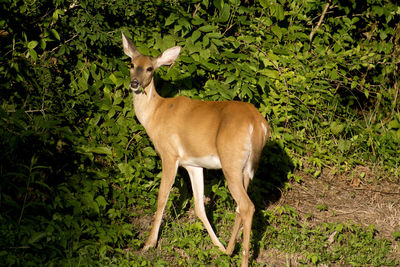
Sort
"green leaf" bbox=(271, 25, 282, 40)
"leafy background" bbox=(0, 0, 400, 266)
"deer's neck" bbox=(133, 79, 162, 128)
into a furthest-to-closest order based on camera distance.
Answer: "green leaf" bbox=(271, 25, 282, 40) < "deer's neck" bbox=(133, 79, 162, 128) < "leafy background" bbox=(0, 0, 400, 266)

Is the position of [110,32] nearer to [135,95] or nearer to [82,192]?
[135,95]

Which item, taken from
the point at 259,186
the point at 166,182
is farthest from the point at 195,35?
the point at 259,186

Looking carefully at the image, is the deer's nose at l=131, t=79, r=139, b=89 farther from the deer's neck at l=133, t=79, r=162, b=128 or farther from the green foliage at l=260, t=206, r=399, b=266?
the green foliage at l=260, t=206, r=399, b=266

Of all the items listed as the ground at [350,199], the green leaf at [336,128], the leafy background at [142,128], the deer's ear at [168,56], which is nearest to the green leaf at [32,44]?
the leafy background at [142,128]

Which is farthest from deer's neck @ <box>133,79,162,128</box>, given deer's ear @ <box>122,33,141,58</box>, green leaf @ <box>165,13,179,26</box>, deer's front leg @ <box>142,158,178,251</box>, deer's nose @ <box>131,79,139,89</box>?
green leaf @ <box>165,13,179,26</box>

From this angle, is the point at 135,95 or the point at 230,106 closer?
the point at 230,106

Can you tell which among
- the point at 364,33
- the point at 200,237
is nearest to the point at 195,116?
the point at 200,237

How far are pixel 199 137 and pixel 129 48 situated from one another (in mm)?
1354

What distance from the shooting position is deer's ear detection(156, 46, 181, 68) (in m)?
5.58

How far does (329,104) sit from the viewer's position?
700 cm

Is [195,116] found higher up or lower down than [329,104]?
higher up

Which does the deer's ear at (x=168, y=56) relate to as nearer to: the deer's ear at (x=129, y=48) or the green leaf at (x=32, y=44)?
the deer's ear at (x=129, y=48)

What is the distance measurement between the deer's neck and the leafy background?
0.31 meters

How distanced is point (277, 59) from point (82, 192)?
2.97m
